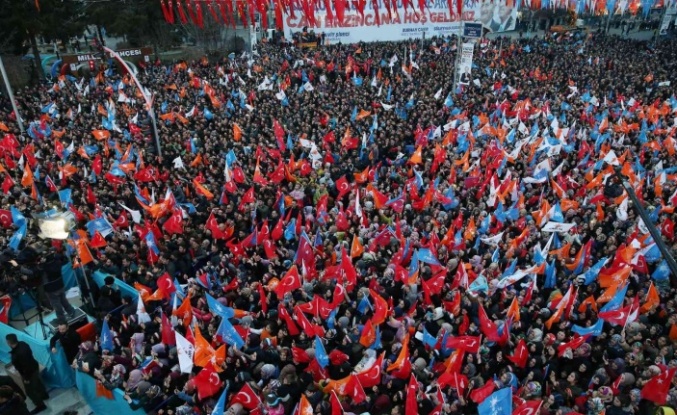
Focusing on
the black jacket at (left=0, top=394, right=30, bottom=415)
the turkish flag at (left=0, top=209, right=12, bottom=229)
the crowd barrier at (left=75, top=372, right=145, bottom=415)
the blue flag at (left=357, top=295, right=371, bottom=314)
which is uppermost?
the turkish flag at (left=0, top=209, right=12, bottom=229)

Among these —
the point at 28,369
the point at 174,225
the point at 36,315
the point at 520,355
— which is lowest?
the point at 36,315

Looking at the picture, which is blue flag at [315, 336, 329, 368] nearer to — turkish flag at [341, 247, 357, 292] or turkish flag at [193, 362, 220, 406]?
turkish flag at [193, 362, 220, 406]

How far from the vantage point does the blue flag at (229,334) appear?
7367mm

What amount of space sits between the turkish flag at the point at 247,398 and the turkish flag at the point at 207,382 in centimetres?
51

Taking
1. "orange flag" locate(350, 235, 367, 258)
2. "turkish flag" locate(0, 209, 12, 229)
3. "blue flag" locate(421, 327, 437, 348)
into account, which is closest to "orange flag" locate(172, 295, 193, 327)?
"orange flag" locate(350, 235, 367, 258)

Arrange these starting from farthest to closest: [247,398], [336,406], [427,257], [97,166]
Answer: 1. [97,166]
2. [427,257]
3. [247,398]
4. [336,406]

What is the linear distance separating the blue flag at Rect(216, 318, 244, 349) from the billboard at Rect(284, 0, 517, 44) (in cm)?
2730

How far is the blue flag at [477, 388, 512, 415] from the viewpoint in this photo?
5.91 m

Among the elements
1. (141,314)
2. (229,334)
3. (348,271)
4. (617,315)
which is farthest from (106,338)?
(617,315)

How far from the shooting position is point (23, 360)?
7.45 meters

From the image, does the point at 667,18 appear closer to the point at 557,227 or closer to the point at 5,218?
the point at 557,227

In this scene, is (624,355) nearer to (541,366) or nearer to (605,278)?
(541,366)

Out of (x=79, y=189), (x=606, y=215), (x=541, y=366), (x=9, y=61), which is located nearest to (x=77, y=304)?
(x=79, y=189)

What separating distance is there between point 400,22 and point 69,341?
3190 centimetres
